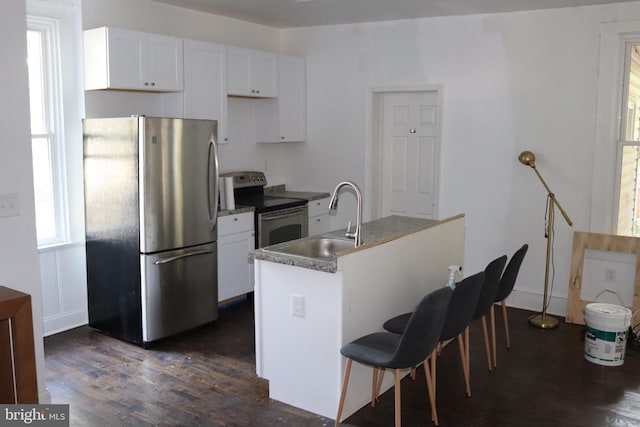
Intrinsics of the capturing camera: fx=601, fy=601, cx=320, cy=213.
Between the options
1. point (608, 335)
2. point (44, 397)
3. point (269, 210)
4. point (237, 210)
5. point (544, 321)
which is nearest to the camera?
point (44, 397)

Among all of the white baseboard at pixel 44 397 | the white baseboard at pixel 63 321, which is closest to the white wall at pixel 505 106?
the white baseboard at pixel 63 321

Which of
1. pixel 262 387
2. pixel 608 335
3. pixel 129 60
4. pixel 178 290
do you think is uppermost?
pixel 129 60

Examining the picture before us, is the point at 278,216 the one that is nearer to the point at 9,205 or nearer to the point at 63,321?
the point at 63,321

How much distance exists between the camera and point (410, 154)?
5.86 m

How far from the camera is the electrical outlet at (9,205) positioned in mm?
3156

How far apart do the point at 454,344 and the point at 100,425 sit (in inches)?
97.5

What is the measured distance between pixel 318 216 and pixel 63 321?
2.59m

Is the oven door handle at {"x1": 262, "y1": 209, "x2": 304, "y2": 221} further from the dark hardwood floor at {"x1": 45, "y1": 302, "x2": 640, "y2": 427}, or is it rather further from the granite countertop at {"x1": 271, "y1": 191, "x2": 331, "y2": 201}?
the dark hardwood floor at {"x1": 45, "y1": 302, "x2": 640, "y2": 427}

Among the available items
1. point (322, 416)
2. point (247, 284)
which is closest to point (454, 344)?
point (322, 416)

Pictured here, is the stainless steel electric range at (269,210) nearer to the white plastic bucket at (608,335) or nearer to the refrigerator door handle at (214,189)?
the refrigerator door handle at (214,189)

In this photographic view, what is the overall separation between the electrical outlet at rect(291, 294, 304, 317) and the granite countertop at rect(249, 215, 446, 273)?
0.21m

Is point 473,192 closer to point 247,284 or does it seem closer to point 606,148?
point 606,148

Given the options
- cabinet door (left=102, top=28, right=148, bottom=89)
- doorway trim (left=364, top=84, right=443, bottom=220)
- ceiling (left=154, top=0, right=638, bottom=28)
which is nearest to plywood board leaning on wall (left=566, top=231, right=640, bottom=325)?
doorway trim (left=364, top=84, right=443, bottom=220)

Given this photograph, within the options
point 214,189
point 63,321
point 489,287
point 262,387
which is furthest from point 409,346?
point 63,321
